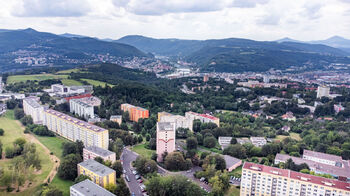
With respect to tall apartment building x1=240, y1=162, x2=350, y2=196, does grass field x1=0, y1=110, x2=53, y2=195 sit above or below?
below

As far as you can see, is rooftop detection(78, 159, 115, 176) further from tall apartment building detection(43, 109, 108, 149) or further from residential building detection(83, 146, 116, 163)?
tall apartment building detection(43, 109, 108, 149)

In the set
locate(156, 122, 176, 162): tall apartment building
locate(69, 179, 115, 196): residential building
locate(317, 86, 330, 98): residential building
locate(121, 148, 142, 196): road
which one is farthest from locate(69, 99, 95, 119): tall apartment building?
locate(317, 86, 330, 98): residential building

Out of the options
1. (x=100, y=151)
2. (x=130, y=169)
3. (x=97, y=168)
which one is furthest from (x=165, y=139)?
(x=97, y=168)

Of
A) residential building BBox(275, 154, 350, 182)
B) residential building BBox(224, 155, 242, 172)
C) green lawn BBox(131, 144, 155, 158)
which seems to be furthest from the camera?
green lawn BBox(131, 144, 155, 158)

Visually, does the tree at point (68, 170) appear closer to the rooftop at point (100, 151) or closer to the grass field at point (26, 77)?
the rooftop at point (100, 151)

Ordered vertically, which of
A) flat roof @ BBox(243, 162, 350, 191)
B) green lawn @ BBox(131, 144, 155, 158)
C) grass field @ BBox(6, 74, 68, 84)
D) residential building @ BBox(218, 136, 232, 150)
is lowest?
green lawn @ BBox(131, 144, 155, 158)

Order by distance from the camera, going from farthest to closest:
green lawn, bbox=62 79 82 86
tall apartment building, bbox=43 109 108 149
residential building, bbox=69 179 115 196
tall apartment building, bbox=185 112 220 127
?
green lawn, bbox=62 79 82 86 → tall apartment building, bbox=185 112 220 127 → tall apartment building, bbox=43 109 108 149 → residential building, bbox=69 179 115 196

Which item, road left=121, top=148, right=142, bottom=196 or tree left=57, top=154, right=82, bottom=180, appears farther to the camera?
tree left=57, top=154, right=82, bottom=180
